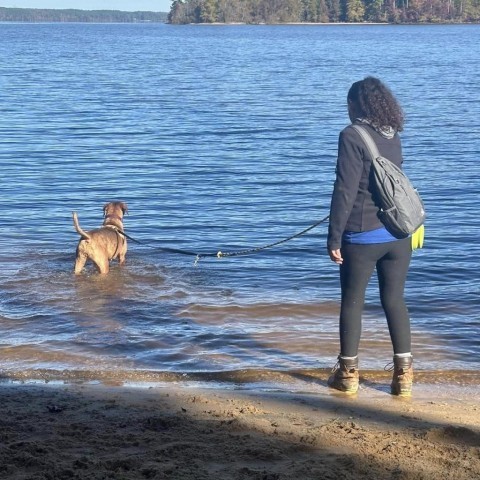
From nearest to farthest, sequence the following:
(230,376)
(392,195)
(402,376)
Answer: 1. (392,195)
2. (402,376)
3. (230,376)

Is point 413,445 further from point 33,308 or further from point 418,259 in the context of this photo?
point 418,259

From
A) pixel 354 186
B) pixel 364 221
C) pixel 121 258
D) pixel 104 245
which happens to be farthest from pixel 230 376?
pixel 121 258

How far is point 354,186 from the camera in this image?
233 inches

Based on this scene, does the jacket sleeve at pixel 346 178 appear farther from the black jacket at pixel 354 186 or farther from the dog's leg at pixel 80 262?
the dog's leg at pixel 80 262

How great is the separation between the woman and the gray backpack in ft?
0.16

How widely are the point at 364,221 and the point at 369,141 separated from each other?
1.66 ft

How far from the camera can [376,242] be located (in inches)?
238

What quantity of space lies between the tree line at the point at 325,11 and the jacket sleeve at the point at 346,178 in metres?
149

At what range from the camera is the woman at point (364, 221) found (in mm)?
5922

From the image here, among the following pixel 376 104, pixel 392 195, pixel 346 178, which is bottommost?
pixel 392 195

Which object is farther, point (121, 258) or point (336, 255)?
point (121, 258)

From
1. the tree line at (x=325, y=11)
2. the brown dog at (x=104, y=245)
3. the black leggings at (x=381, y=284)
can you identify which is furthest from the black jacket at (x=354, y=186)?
the tree line at (x=325, y=11)

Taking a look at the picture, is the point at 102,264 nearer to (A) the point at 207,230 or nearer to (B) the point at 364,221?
(A) the point at 207,230

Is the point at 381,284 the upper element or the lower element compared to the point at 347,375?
upper
